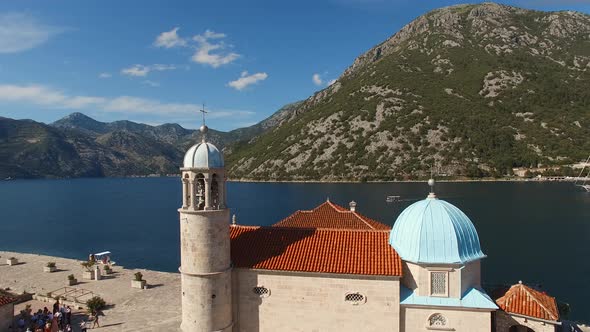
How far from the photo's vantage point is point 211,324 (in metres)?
19.4

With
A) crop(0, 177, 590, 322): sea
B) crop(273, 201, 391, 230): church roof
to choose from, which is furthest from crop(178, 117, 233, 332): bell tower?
crop(0, 177, 590, 322): sea

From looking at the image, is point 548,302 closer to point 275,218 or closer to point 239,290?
point 239,290

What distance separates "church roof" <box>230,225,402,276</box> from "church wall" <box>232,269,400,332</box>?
1.25ft

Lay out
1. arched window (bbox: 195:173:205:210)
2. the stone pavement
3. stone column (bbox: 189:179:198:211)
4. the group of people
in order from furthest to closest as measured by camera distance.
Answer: the stone pavement
the group of people
arched window (bbox: 195:173:205:210)
stone column (bbox: 189:179:198:211)

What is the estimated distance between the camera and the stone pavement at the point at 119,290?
2547cm

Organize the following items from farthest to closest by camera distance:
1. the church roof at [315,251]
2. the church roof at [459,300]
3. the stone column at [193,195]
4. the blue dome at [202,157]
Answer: the blue dome at [202,157], the stone column at [193,195], the church roof at [315,251], the church roof at [459,300]

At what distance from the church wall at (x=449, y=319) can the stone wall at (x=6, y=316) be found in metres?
22.7

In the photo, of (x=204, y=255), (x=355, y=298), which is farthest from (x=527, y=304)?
(x=204, y=255)

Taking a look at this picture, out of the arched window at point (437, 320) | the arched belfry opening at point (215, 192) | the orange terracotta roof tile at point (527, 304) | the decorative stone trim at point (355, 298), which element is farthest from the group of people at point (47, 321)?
the orange terracotta roof tile at point (527, 304)

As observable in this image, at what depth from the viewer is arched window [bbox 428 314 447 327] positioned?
18625 millimetres

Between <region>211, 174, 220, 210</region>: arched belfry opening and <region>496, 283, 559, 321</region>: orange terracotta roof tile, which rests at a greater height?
<region>211, 174, 220, 210</region>: arched belfry opening

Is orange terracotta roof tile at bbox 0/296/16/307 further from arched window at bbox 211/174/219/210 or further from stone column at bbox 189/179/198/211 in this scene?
arched window at bbox 211/174/219/210

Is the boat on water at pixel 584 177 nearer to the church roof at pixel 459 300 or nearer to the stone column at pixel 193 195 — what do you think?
the church roof at pixel 459 300

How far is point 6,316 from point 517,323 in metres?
28.5
